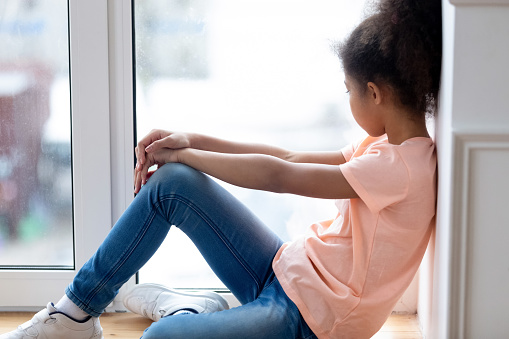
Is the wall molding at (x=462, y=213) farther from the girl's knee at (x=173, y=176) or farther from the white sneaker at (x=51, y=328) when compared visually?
the white sneaker at (x=51, y=328)

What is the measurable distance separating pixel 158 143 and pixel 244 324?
42cm

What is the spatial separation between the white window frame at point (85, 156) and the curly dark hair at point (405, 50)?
73cm

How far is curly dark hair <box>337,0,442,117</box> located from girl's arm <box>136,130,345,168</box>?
27 cm

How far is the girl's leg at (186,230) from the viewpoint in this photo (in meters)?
1.18

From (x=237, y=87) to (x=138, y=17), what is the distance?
0.32m

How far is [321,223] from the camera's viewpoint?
49.5 inches

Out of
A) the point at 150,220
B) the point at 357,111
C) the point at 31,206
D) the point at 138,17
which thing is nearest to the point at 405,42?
the point at 357,111

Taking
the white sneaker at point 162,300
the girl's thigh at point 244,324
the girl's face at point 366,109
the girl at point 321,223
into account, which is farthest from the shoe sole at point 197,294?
the girl's face at point 366,109

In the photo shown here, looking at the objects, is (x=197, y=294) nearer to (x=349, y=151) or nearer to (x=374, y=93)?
(x=349, y=151)

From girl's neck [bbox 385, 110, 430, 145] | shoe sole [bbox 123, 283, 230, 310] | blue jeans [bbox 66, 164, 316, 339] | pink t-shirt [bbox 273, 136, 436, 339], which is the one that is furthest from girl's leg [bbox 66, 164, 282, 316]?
girl's neck [bbox 385, 110, 430, 145]

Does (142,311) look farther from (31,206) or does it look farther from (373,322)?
(373,322)

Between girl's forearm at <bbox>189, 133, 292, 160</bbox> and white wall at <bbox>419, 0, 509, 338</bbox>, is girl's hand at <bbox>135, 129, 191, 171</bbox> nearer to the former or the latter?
girl's forearm at <bbox>189, 133, 292, 160</bbox>

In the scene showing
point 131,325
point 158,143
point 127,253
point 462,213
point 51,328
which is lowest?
point 131,325

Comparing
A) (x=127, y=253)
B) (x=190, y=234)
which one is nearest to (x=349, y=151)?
(x=190, y=234)
